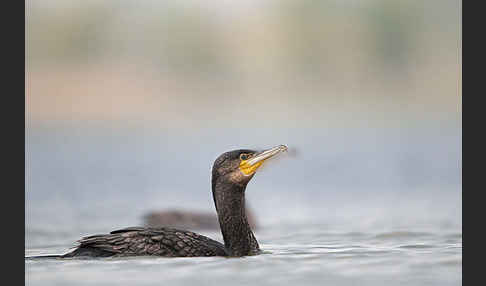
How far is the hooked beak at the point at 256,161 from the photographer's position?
1195 centimetres

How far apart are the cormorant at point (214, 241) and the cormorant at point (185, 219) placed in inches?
170

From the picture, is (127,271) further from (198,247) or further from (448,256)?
(448,256)

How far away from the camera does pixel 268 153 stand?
1198 cm

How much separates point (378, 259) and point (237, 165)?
5.57ft

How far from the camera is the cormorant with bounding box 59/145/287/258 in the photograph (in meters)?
11.6

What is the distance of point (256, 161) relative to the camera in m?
12.0

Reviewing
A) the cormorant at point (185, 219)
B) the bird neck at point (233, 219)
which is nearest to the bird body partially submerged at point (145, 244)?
the bird neck at point (233, 219)

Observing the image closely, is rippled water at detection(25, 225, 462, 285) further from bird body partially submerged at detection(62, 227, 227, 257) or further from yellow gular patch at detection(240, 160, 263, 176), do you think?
yellow gular patch at detection(240, 160, 263, 176)

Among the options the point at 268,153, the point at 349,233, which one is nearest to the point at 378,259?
the point at 268,153

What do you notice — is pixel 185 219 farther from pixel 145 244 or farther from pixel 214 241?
pixel 145 244

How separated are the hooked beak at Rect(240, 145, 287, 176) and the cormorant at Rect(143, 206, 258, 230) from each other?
15.0 feet

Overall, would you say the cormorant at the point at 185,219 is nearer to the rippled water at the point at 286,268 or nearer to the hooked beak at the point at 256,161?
the rippled water at the point at 286,268

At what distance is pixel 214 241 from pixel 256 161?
0.92 meters

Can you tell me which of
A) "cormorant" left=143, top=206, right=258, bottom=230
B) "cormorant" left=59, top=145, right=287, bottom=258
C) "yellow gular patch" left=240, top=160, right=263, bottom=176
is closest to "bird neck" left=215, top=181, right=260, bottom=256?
"cormorant" left=59, top=145, right=287, bottom=258
